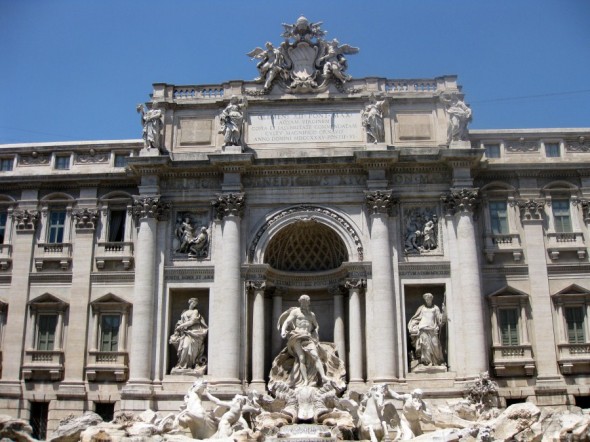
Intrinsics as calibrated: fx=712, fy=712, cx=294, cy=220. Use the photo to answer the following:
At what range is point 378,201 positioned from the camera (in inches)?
1180

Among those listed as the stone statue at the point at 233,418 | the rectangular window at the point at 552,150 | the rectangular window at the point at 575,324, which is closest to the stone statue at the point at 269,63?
the rectangular window at the point at 552,150

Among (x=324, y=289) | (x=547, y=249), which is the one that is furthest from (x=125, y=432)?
(x=547, y=249)

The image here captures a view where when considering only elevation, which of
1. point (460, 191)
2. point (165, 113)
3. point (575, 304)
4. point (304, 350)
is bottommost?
point (304, 350)

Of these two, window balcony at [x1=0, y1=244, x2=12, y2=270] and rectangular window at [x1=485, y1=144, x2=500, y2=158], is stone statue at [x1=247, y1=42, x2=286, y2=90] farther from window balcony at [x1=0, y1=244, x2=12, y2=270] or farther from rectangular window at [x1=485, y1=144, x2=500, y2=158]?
window balcony at [x1=0, y1=244, x2=12, y2=270]

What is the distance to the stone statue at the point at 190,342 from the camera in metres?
29.3

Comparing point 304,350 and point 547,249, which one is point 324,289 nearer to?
point 304,350

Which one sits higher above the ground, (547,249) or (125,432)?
(547,249)

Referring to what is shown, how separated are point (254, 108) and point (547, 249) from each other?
1424 cm

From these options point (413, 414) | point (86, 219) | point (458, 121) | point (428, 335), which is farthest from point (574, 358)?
point (86, 219)

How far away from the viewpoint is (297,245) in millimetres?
31797

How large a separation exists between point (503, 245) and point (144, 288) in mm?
15415

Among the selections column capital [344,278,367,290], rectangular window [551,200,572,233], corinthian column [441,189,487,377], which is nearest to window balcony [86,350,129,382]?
column capital [344,278,367,290]

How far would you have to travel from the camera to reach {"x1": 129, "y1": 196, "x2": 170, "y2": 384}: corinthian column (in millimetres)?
28875

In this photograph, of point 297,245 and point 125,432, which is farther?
point 297,245
